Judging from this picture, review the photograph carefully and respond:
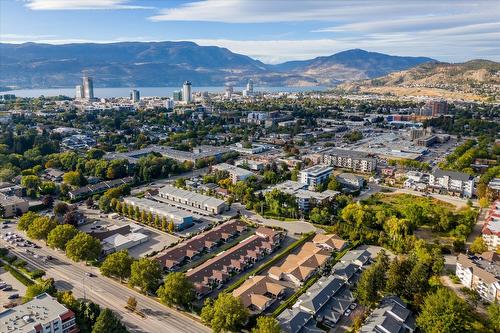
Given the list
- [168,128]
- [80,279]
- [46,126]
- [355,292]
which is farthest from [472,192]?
[46,126]

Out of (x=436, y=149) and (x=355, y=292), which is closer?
(x=355, y=292)

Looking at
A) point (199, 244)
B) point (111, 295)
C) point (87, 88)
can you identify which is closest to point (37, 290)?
point (111, 295)

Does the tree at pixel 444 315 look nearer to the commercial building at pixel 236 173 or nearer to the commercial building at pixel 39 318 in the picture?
the commercial building at pixel 39 318

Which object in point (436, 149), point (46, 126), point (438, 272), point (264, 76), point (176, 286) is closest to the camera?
point (176, 286)

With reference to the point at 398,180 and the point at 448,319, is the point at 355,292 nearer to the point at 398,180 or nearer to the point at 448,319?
the point at 448,319

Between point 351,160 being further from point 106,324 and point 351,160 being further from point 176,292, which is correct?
point 106,324

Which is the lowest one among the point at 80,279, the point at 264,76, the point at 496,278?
the point at 80,279

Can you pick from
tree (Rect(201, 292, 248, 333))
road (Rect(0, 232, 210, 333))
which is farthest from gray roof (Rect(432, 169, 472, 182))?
road (Rect(0, 232, 210, 333))

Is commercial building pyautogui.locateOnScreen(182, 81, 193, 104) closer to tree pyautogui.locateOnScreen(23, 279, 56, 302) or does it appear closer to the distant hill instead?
the distant hill
